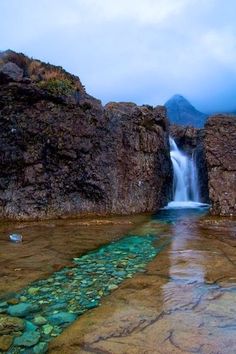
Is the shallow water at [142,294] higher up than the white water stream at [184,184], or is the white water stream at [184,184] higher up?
the white water stream at [184,184]

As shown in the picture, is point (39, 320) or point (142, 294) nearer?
point (39, 320)

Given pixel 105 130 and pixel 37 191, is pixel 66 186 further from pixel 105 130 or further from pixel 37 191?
pixel 105 130

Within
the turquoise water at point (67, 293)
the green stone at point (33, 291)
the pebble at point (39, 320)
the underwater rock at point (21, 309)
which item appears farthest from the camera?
the green stone at point (33, 291)

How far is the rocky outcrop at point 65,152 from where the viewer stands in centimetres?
1134

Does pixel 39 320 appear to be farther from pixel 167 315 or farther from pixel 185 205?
pixel 185 205

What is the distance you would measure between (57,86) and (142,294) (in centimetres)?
906

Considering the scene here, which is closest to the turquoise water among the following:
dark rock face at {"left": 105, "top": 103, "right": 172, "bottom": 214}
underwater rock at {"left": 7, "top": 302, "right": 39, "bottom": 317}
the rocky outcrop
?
underwater rock at {"left": 7, "top": 302, "right": 39, "bottom": 317}

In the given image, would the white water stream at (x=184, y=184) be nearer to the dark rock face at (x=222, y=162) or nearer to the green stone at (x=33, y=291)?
the dark rock face at (x=222, y=162)

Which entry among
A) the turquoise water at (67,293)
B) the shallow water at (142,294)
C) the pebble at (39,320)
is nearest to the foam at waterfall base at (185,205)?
the shallow water at (142,294)

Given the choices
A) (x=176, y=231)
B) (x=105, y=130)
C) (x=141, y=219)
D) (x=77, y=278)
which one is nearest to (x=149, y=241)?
(x=176, y=231)

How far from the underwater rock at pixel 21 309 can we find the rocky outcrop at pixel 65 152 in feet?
23.6

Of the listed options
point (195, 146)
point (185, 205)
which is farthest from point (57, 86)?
point (195, 146)

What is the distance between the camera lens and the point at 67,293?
467cm

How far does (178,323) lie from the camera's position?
361 centimetres
